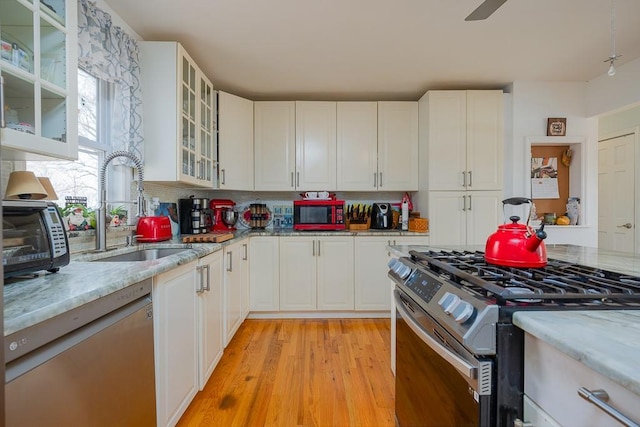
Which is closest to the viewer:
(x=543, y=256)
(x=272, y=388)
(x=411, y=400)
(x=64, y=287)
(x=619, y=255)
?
(x=64, y=287)

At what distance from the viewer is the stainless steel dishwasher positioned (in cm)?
72

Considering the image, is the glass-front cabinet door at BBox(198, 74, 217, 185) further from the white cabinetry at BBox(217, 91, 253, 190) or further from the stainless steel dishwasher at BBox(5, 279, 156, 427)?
the stainless steel dishwasher at BBox(5, 279, 156, 427)

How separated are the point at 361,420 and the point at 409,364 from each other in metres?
0.64

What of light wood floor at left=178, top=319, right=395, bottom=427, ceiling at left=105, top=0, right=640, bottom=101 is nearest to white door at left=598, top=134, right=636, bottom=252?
ceiling at left=105, top=0, right=640, bottom=101

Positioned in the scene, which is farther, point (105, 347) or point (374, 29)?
point (374, 29)

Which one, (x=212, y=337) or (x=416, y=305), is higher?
(x=416, y=305)

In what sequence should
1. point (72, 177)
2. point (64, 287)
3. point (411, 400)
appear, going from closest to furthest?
point (64, 287) < point (411, 400) < point (72, 177)

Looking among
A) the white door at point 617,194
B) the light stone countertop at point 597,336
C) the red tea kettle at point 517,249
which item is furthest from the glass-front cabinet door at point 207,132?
the white door at point 617,194

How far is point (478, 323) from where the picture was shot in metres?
0.72

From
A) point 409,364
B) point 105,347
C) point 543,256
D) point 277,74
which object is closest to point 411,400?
point 409,364

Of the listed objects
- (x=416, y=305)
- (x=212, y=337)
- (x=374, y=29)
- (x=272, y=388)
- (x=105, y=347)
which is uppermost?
(x=374, y=29)

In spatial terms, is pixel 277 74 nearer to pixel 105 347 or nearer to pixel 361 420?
pixel 105 347

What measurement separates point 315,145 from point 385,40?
1276mm

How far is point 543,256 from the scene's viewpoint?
1.10m
